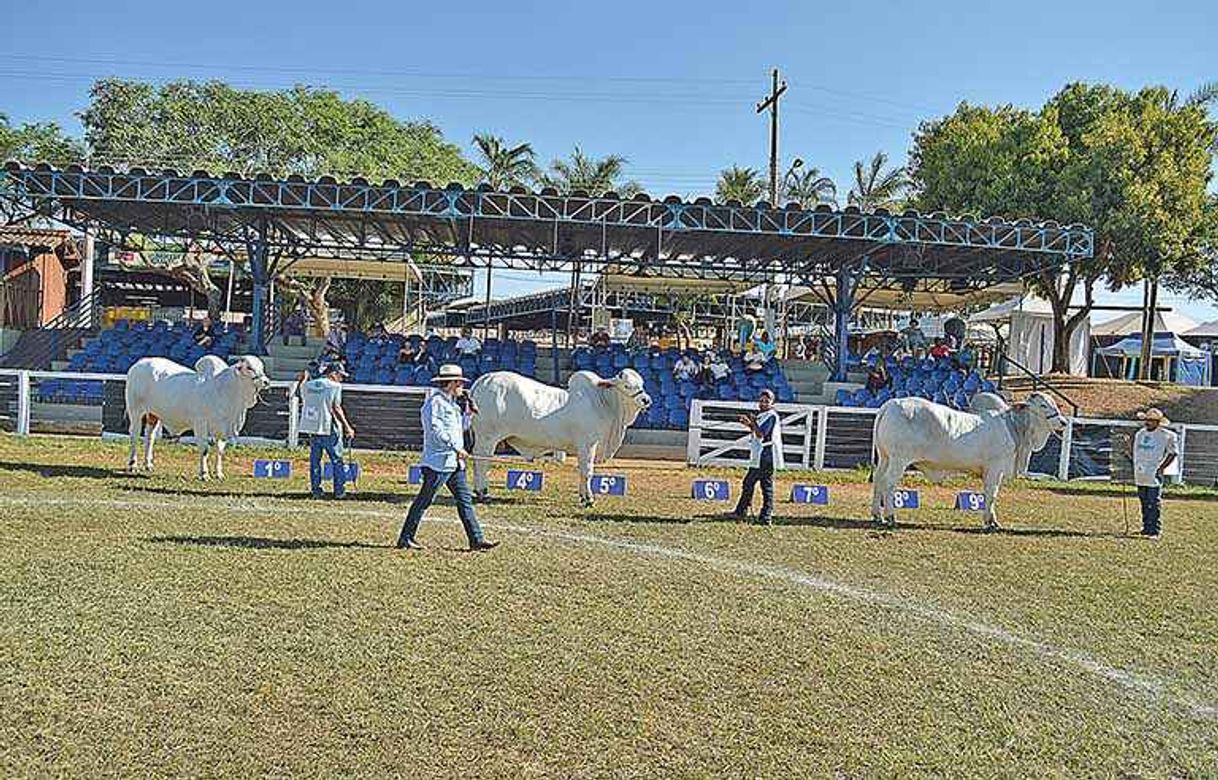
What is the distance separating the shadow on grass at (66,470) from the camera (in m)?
13.8

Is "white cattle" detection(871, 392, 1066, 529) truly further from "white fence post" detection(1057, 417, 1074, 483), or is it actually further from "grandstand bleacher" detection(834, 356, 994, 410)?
"grandstand bleacher" detection(834, 356, 994, 410)

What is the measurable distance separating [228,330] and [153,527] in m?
18.3

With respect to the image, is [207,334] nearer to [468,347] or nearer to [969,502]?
[468,347]

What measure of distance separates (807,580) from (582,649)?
122 inches

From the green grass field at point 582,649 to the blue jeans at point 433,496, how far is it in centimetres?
28

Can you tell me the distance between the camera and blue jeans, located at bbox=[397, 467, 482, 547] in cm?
961

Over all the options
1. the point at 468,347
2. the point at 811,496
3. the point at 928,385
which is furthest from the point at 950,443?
the point at 468,347

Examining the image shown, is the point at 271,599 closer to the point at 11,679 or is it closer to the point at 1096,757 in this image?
the point at 11,679

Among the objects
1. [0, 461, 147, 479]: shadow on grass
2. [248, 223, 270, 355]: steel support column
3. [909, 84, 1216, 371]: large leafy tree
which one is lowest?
[0, 461, 147, 479]: shadow on grass

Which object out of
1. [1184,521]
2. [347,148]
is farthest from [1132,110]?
[347,148]

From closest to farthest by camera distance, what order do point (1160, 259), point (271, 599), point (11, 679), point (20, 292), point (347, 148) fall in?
point (11, 679) < point (271, 599) < point (1160, 259) < point (20, 292) < point (347, 148)

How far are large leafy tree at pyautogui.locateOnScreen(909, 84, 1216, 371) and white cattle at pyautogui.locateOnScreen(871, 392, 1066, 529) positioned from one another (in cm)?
1825

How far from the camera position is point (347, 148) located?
36.3 meters

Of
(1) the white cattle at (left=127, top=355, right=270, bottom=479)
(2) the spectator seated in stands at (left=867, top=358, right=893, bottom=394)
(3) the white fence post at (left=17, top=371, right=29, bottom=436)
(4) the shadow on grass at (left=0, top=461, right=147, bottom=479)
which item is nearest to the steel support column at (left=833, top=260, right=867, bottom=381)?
(2) the spectator seated in stands at (left=867, top=358, right=893, bottom=394)
